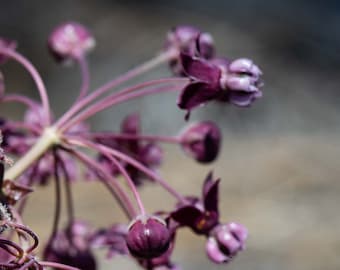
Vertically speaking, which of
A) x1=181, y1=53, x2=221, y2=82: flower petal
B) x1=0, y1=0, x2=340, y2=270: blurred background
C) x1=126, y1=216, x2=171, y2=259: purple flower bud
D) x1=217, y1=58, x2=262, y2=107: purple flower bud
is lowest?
x1=126, y1=216, x2=171, y2=259: purple flower bud

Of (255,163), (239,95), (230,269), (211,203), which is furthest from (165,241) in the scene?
(255,163)

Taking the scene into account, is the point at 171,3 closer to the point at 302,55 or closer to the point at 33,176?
the point at 302,55

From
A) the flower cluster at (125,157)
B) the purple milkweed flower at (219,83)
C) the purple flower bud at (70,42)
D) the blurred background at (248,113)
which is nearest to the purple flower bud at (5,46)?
the flower cluster at (125,157)

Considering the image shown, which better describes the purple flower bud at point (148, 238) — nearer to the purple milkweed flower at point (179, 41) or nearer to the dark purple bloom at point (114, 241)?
the dark purple bloom at point (114, 241)

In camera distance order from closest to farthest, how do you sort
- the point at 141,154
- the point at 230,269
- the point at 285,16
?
the point at 141,154
the point at 230,269
the point at 285,16

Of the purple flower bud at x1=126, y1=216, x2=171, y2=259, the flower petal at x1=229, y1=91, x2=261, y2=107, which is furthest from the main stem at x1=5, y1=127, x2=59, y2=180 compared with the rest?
the flower petal at x1=229, y1=91, x2=261, y2=107

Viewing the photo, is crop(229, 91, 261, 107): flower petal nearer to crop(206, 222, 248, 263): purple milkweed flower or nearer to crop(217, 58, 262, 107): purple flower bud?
crop(217, 58, 262, 107): purple flower bud

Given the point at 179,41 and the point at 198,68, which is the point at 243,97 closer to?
the point at 198,68
